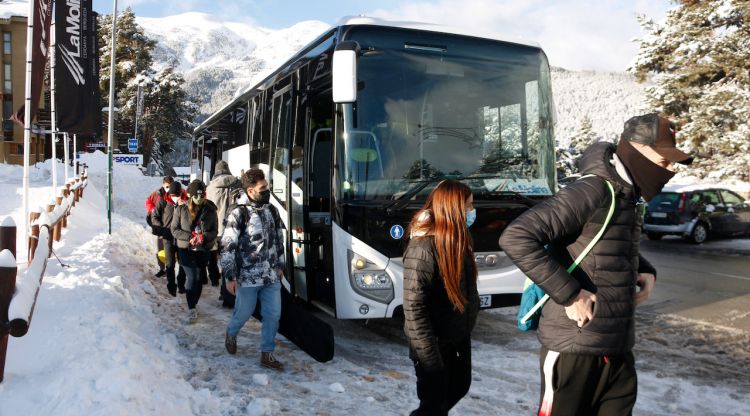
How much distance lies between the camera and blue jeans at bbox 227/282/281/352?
578cm

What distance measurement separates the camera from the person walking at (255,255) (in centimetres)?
567

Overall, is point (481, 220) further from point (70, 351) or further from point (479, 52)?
point (70, 351)

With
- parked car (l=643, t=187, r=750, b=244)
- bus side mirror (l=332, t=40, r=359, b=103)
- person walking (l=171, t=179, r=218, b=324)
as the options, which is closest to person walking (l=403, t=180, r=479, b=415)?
bus side mirror (l=332, t=40, r=359, b=103)

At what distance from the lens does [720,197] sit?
63.3 feet

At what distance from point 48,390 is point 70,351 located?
906 mm

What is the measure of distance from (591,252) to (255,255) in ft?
12.3

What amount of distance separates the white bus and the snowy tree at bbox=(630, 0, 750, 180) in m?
16.9

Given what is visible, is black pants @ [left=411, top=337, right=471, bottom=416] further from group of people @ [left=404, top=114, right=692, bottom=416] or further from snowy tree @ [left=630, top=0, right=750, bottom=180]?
snowy tree @ [left=630, top=0, right=750, bottom=180]

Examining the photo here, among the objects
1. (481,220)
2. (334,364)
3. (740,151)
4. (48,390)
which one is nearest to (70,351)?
(48,390)

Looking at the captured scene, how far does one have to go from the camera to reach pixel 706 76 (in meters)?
23.5

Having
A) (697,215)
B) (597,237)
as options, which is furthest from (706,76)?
(597,237)

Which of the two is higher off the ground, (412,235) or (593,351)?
(412,235)

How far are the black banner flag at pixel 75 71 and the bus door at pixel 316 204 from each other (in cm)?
909

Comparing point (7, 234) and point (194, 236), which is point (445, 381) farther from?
point (194, 236)
